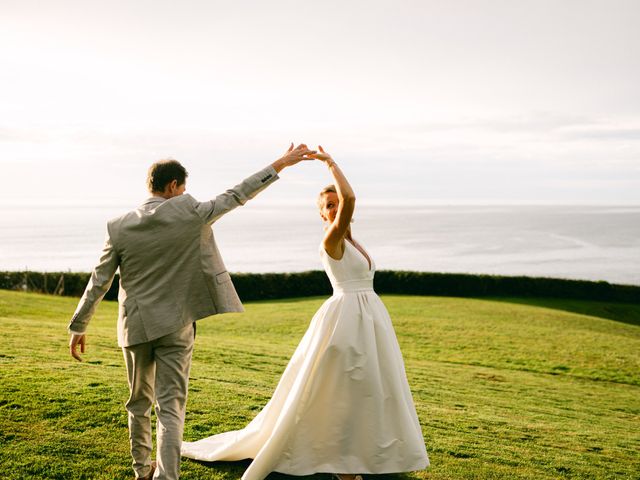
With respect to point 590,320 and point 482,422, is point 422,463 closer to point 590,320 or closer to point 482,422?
point 482,422

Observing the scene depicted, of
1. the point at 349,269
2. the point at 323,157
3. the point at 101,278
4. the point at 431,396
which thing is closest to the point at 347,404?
the point at 349,269

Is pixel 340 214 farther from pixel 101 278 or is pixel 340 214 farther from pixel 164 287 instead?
pixel 101 278

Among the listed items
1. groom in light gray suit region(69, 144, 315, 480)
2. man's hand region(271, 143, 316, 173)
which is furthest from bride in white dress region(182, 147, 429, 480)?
groom in light gray suit region(69, 144, 315, 480)

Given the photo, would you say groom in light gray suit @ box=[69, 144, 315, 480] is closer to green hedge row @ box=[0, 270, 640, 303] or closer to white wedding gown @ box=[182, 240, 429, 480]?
white wedding gown @ box=[182, 240, 429, 480]

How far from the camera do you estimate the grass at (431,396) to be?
594 centimetres

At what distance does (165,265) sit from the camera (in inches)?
182

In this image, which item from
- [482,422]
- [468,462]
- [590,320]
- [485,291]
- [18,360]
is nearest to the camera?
[468,462]

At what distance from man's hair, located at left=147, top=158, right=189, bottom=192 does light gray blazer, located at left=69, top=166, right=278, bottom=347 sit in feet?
0.37

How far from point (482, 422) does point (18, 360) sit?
7640mm

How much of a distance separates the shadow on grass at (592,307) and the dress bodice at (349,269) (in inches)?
1250

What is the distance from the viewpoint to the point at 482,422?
8781 mm

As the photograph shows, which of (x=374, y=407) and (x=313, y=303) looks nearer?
(x=374, y=407)

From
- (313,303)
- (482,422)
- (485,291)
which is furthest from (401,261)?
(482,422)

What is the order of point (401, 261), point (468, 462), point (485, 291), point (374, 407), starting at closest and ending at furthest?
point (374, 407)
point (468, 462)
point (485, 291)
point (401, 261)
